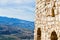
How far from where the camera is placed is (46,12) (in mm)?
6457

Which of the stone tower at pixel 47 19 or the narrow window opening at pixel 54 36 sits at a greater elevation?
the stone tower at pixel 47 19

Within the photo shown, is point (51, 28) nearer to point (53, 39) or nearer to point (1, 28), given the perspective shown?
point (53, 39)

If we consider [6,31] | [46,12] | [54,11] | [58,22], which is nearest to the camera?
[58,22]

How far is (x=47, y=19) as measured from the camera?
249 inches

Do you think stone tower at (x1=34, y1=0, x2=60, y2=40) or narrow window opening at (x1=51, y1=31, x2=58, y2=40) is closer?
stone tower at (x1=34, y1=0, x2=60, y2=40)

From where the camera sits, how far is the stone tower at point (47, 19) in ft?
18.8

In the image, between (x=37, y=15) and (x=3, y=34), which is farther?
(x=3, y=34)

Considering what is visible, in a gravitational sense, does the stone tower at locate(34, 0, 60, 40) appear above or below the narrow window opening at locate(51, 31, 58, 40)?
above

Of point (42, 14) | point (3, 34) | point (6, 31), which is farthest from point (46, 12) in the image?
point (6, 31)

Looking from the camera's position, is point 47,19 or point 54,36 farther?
point 47,19

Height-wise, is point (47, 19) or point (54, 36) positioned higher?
point (47, 19)

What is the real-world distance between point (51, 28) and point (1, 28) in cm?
1618

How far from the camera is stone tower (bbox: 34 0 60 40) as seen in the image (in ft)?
18.8

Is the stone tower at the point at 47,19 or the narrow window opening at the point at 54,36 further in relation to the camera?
the narrow window opening at the point at 54,36
